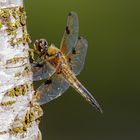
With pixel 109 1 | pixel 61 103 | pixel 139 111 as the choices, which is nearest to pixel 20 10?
pixel 139 111

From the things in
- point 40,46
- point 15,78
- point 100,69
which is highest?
point 15,78

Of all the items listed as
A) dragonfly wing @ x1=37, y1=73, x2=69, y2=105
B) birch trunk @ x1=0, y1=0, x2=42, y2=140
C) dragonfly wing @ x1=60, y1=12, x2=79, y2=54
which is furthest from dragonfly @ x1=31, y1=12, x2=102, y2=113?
birch trunk @ x1=0, y1=0, x2=42, y2=140

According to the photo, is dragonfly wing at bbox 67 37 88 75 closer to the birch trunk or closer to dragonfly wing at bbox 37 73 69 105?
dragonfly wing at bbox 37 73 69 105

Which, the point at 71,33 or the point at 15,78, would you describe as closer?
the point at 15,78

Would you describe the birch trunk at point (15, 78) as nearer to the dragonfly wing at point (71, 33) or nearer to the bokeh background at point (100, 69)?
the dragonfly wing at point (71, 33)

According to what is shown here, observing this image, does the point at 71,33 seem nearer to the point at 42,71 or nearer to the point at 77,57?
the point at 77,57

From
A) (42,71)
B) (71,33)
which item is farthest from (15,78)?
(71,33)

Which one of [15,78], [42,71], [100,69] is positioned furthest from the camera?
[100,69]
